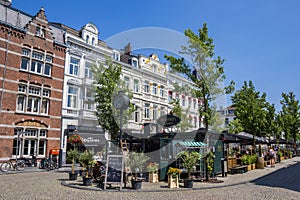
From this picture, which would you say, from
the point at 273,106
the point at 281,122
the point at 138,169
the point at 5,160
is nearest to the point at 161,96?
the point at 273,106

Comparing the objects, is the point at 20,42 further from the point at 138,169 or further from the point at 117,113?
the point at 138,169

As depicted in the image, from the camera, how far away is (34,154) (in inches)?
886

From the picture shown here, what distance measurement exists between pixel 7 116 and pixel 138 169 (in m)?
14.4

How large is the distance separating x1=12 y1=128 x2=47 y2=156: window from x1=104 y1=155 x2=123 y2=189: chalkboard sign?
1258cm

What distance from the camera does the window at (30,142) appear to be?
21.4 metres

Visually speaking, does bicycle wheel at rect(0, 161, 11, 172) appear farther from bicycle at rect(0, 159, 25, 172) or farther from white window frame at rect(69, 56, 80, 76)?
white window frame at rect(69, 56, 80, 76)

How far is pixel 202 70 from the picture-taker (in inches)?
552

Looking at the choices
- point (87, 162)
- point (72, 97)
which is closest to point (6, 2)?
point (72, 97)

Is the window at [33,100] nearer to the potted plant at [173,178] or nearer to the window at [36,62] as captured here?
the window at [36,62]

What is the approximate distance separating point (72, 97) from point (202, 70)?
15826 mm

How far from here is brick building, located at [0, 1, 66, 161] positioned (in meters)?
21.2

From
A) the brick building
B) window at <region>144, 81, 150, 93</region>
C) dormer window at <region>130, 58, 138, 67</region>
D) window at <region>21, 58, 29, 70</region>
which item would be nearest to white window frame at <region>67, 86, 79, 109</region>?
the brick building

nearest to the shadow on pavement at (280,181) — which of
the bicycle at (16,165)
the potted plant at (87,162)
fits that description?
the potted plant at (87,162)

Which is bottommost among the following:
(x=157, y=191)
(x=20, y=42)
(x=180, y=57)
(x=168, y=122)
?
(x=157, y=191)
